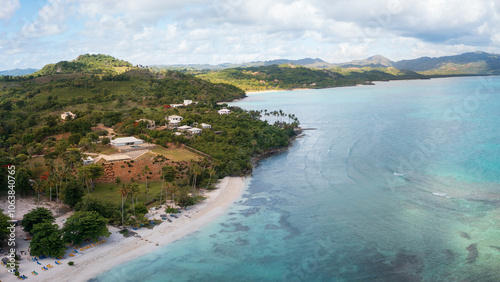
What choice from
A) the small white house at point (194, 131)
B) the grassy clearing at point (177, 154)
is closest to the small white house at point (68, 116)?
the small white house at point (194, 131)

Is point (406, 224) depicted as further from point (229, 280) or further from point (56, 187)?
point (56, 187)

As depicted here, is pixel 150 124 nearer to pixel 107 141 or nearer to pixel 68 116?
pixel 107 141

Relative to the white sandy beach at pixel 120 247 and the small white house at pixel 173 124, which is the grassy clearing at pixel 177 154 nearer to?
the white sandy beach at pixel 120 247

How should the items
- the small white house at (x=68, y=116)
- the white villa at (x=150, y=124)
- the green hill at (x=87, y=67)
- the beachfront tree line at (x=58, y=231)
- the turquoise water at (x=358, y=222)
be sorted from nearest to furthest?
the turquoise water at (x=358, y=222), the beachfront tree line at (x=58, y=231), the white villa at (x=150, y=124), the small white house at (x=68, y=116), the green hill at (x=87, y=67)

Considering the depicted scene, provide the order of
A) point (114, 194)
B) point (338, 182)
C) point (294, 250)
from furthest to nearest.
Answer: point (338, 182) < point (114, 194) < point (294, 250)

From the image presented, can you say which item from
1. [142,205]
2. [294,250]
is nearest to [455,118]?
[294,250]

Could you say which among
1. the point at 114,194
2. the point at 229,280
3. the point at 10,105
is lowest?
the point at 229,280

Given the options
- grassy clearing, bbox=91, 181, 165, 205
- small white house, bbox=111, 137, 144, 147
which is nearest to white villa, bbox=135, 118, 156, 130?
small white house, bbox=111, 137, 144, 147
